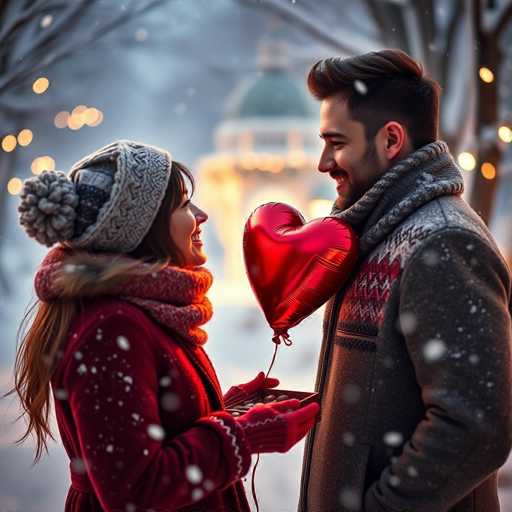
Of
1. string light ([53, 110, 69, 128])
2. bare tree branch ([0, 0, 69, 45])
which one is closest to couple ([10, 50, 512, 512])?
bare tree branch ([0, 0, 69, 45])

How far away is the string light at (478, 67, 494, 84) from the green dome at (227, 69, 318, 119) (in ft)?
22.6

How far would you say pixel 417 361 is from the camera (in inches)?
69.2

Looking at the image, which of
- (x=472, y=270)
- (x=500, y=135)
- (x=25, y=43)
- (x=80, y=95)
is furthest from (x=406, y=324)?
(x=80, y=95)

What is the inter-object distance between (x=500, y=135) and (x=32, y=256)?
721 cm

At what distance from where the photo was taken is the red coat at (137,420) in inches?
65.2

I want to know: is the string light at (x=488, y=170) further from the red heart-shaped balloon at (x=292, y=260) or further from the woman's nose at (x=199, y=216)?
the woman's nose at (x=199, y=216)

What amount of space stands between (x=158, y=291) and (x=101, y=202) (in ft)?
0.83

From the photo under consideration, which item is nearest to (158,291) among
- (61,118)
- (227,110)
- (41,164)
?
(41,164)

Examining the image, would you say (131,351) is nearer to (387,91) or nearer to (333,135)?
(333,135)

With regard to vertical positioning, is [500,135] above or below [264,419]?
above

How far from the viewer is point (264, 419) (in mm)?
1843

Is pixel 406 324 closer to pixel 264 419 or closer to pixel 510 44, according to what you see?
pixel 264 419

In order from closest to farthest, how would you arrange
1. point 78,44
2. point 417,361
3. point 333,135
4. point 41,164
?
point 417,361 < point 333,135 < point 78,44 < point 41,164

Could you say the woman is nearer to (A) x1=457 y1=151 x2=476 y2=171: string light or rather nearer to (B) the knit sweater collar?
(B) the knit sweater collar
